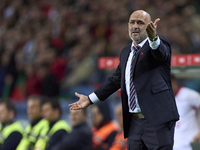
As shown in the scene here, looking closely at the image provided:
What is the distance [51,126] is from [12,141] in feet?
2.34

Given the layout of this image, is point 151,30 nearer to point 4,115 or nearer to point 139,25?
point 139,25

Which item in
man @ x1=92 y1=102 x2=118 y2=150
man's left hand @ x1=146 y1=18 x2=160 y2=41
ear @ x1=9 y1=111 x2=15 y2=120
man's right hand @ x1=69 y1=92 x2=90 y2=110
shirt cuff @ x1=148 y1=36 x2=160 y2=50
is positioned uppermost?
man's left hand @ x1=146 y1=18 x2=160 y2=41

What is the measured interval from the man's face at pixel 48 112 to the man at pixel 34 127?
0.22m

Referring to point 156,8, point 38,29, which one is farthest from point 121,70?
point 38,29

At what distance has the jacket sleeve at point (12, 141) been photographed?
258 inches

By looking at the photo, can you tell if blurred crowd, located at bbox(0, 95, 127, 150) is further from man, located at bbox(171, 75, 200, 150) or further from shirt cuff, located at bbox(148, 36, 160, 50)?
shirt cuff, located at bbox(148, 36, 160, 50)

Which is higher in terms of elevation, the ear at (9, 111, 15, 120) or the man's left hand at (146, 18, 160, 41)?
the man's left hand at (146, 18, 160, 41)

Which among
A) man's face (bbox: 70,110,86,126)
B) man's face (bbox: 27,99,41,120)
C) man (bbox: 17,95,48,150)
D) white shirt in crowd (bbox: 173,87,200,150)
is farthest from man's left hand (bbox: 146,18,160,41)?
man's face (bbox: 27,99,41,120)

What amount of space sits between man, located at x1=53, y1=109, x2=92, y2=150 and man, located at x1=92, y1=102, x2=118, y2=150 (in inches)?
39.1

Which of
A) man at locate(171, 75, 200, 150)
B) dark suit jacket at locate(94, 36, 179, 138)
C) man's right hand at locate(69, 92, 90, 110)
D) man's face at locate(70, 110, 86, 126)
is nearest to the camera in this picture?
dark suit jacket at locate(94, 36, 179, 138)

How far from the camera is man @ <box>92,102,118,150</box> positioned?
6754 mm

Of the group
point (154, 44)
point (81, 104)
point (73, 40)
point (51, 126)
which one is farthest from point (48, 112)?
point (73, 40)

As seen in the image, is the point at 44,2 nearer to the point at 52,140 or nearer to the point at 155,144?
the point at 52,140

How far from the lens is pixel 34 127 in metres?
6.93
